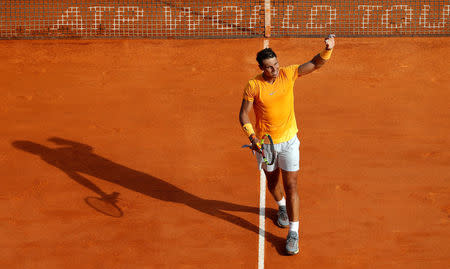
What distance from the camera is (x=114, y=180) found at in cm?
821

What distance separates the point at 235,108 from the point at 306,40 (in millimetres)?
3910

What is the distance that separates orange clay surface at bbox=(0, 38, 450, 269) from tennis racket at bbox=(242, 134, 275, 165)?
122cm

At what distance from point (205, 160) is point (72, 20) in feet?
25.9

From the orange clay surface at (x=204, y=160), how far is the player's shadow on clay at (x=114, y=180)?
0.03m

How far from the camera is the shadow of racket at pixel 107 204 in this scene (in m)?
7.53

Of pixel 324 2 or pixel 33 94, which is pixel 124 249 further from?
pixel 324 2

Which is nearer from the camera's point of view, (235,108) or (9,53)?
(235,108)

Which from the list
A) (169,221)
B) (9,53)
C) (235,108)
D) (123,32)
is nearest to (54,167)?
(169,221)

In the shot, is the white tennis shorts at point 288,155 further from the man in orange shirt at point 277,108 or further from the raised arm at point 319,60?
the raised arm at point 319,60

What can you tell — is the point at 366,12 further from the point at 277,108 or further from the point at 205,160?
the point at 277,108

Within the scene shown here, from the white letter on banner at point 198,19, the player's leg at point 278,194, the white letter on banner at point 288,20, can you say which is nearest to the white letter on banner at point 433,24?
the white letter on banner at point 288,20

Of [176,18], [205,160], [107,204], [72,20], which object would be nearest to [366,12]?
[176,18]

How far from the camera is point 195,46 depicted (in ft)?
42.6

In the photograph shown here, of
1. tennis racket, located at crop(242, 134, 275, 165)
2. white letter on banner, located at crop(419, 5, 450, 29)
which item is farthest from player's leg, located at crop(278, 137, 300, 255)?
white letter on banner, located at crop(419, 5, 450, 29)
